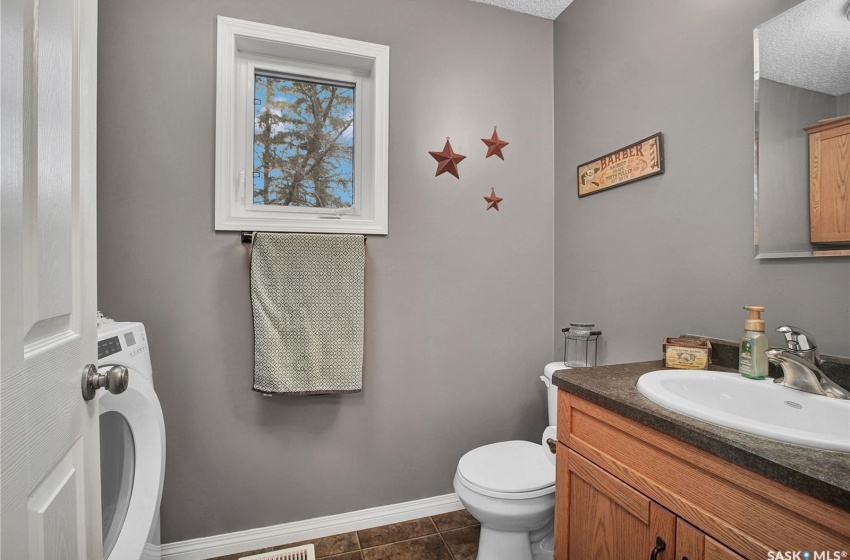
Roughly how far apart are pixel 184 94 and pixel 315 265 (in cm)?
85

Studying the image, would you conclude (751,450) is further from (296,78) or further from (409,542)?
(296,78)

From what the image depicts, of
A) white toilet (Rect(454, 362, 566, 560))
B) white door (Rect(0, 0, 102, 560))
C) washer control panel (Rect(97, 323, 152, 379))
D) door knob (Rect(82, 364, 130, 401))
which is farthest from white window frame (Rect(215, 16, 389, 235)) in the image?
white toilet (Rect(454, 362, 566, 560))

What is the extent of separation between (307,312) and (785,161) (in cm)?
165

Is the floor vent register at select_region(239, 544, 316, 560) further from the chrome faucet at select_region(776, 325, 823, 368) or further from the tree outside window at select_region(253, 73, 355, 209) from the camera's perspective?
the chrome faucet at select_region(776, 325, 823, 368)

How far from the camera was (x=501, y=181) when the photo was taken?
1.92 m

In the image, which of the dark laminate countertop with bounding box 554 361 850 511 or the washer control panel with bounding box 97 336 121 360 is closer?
the dark laminate countertop with bounding box 554 361 850 511

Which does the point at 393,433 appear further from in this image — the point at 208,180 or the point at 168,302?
the point at 208,180

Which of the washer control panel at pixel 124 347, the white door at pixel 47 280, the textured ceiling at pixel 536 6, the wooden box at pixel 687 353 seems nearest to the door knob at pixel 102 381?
the white door at pixel 47 280

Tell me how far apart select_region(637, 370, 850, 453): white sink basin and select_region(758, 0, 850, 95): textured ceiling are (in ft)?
2.44

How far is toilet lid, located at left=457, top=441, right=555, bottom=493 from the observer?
4.25ft

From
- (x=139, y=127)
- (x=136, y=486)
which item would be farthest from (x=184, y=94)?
(x=136, y=486)

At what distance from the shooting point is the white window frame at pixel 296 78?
5.03 ft

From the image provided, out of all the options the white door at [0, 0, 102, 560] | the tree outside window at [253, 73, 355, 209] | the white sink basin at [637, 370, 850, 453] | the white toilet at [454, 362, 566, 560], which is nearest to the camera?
the white door at [0, 0, 102, 560]

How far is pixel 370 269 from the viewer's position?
1722mm
